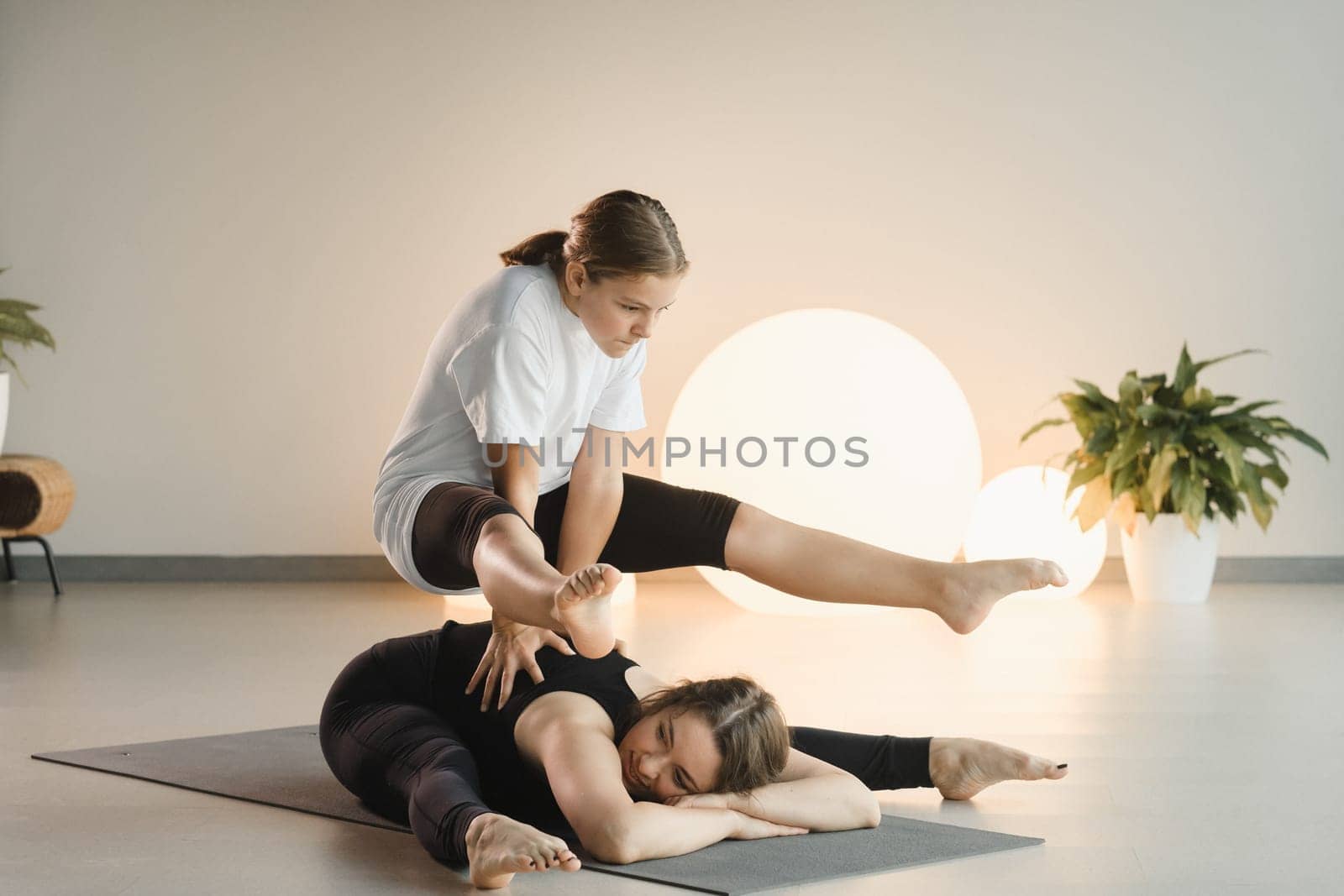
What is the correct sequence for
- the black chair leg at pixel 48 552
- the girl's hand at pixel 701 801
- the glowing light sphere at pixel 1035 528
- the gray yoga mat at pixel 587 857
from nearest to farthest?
the gray yoga mat at pixel 587 857 < the girl's hand at pixel 701 801 < the glowing light sphere at pixel 1035 528 < the black chair leg at pixel 48 552

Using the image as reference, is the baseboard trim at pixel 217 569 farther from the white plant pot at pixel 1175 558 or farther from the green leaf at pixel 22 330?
the white plant pot at pixel 1175 558

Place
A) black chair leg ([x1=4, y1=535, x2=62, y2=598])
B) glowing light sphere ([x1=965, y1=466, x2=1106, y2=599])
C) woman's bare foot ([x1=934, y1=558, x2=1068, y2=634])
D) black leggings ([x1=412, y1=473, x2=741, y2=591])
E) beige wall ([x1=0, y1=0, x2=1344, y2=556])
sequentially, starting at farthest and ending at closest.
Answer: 1. beige wall ([x1=0, y1=0, x2=1344, y2=556])
2. black chair leg ([x1=4, y1=535, x2=62, y2=598])
3. glowing light sphere ([x1=965, y1=466, x2=1106, y2=599])
4. black leggings ([x1=412, y1=473, x2=741, y2=591])
5. woman's bare foot ([x1=934, y1=558, x2=1068, y2=634])

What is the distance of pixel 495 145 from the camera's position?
5.30 metres

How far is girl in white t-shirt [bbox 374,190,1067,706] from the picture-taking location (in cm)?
217

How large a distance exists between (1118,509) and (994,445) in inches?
22.3

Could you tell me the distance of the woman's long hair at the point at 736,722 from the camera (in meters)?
1.99

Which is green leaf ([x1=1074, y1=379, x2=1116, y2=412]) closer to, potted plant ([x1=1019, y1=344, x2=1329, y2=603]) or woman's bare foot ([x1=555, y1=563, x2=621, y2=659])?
potted plant ([x1=1019, y1=344, x2=1329, y2=603])

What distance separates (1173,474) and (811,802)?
299 centimetres

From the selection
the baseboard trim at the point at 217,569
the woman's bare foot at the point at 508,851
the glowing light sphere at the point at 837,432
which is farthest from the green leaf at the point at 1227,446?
the woman's bare foot at the point at 508,851

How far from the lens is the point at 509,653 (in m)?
2.15

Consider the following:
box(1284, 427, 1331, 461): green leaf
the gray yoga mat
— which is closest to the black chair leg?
the gray yoga mat

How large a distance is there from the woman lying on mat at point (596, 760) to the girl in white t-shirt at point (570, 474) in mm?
96

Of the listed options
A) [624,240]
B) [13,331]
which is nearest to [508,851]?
[624,240]

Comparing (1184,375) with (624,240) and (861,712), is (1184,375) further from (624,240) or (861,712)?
(624,240)
